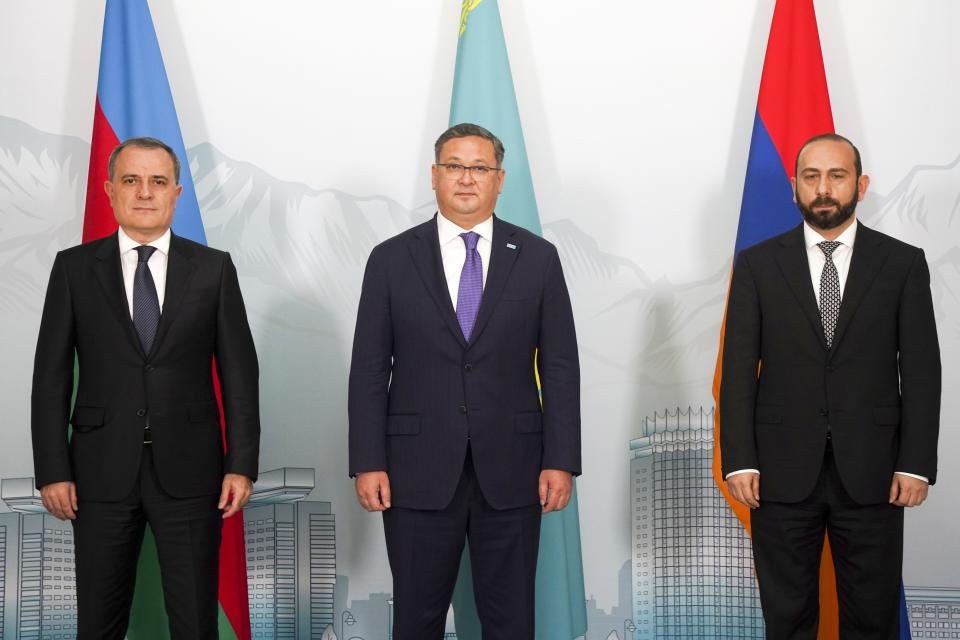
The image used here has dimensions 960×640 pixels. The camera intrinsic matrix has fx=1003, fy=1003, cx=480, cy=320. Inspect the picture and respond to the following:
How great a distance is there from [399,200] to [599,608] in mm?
1725

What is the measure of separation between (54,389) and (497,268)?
1.21 meters

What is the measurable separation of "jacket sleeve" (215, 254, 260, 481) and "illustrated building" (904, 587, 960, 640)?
2492mm

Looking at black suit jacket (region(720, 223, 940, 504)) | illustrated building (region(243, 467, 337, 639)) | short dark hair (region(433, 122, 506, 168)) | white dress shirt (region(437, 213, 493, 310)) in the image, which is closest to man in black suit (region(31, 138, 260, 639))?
white dress shirt (region(437, 213, 493, 310))

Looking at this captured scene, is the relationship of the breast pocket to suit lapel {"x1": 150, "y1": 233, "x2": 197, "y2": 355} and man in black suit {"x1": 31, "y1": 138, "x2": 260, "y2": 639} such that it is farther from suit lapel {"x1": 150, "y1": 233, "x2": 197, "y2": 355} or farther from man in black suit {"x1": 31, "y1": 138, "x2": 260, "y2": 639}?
suit lapel {"x1": 150, "y1": 233, "x2": 197, "y2": 355}

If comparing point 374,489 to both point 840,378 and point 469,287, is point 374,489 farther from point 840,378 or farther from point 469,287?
point 840,378

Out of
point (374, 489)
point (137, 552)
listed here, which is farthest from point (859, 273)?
point (137, 552)

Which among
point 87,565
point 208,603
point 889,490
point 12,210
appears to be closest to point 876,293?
point 889,490

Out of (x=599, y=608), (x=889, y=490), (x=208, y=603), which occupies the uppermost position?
(x=889, y=490)

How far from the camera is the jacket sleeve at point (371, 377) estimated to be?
261 cm

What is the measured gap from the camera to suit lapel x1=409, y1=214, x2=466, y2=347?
2.63m

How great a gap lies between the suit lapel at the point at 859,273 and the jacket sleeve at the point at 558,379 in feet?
2.27

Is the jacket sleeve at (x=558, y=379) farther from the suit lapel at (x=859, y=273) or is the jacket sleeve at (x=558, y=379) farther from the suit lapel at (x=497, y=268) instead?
the suit lapel at (x=859, y=273)

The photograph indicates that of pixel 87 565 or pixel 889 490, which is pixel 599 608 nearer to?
pixel 889 490

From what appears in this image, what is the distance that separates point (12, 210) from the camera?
12.5 ft
